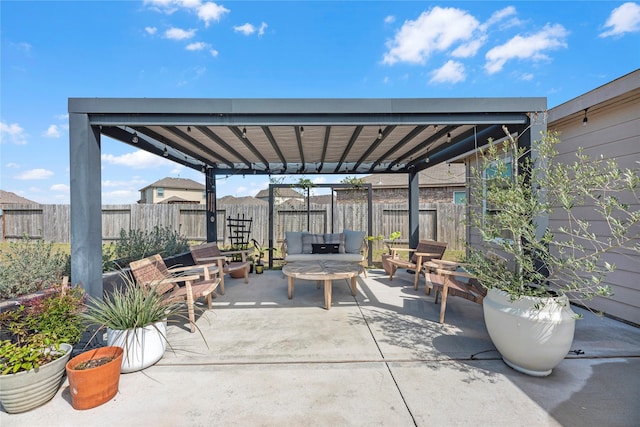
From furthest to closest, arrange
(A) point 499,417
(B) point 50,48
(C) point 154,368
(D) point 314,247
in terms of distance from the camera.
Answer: (D) point 314,247 < (B) point 50,48 < (C) point 154,368 < (A) point 499,417

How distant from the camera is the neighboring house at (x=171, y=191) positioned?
78.0ft

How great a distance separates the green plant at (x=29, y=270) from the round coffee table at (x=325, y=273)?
287cm

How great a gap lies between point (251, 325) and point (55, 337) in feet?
5.83

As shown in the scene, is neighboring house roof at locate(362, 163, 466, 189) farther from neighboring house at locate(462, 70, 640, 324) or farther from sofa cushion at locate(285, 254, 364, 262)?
neighboring house at locate(462, 70, 640, 324)

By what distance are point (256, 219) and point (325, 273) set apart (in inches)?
278

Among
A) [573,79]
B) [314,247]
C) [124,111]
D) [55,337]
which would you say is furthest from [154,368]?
[573,79]

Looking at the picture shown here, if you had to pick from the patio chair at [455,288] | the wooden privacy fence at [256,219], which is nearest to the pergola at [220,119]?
the patio chair at [455,288]

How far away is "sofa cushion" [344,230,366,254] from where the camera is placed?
21.6 feet

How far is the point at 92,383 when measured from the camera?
73.2 inches

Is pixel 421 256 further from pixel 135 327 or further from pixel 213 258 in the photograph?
pixel 135 327

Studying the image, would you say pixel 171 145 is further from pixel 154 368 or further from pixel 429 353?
pixel 429 353

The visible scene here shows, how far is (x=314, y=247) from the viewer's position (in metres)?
6.41

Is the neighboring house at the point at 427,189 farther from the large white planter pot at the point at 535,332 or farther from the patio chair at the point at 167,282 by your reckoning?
the large white planter pot at the point at 535,332

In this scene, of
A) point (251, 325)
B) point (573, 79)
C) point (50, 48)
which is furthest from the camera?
point (573, 79)
